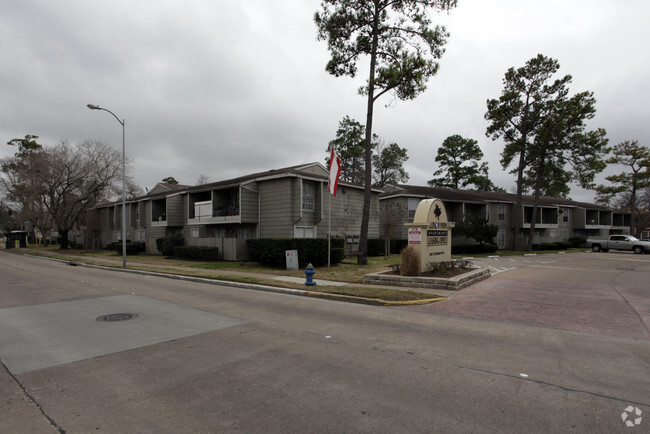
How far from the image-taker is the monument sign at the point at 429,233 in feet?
43.9

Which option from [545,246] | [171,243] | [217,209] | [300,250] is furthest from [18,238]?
[545,246]

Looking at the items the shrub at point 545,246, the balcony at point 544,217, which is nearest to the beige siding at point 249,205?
the shrub at point 545,246

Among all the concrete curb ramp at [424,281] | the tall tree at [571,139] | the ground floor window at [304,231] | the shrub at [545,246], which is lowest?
the shrub at [545,246]

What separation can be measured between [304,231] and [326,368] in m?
19.2

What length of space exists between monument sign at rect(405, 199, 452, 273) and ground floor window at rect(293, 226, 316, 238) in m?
10.4

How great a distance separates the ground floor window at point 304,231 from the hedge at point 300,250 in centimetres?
357

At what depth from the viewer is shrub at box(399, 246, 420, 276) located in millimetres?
12984

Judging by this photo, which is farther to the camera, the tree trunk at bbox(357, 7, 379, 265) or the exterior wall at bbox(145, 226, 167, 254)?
the exterior wall at bbox(145, 226, 167, 254)

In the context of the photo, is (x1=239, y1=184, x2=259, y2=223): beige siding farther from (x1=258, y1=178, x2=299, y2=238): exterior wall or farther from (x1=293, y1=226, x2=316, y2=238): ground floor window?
(x1=293, y1=226, x2=316, y2=238): ground floor window

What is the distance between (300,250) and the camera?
18.7 m

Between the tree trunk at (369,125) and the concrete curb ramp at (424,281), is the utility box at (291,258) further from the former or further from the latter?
the concrete curb ramp at (424,281)

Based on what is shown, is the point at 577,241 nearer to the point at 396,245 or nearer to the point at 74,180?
the point at 396,245

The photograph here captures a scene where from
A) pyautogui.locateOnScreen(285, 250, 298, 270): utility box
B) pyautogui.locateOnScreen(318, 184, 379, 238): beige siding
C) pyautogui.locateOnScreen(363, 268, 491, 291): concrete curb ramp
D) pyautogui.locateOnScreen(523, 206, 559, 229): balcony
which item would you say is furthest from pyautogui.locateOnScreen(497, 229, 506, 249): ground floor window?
pyautogui.locateOnScreen(285, 250, 298, 270): utility box

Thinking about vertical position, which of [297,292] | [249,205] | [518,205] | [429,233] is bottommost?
[297,292]
